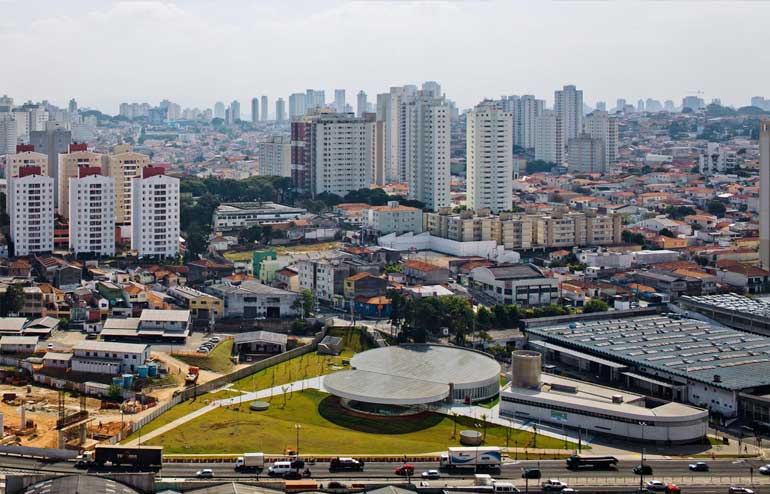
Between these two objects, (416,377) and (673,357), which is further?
(673,357)

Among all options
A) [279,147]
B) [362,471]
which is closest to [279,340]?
[362,471]

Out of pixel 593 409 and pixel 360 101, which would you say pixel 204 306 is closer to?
pixel 593 409

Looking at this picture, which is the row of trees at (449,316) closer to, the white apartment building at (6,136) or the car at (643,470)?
the car at (643,470)

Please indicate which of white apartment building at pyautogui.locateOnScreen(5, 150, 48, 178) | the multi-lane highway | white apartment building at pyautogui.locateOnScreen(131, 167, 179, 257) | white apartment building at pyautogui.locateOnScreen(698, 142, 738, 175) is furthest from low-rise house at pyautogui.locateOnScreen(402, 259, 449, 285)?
white apartment building at pyautogui.locateOnScreen(698, 142, 738, 175)

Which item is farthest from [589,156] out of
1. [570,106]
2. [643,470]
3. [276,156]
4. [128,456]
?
[128,456]

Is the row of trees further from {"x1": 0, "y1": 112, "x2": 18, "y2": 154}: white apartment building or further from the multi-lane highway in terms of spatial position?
{"x1": 0, "y1": 112, "x2": 18, "y2": 154}: white apartment building
